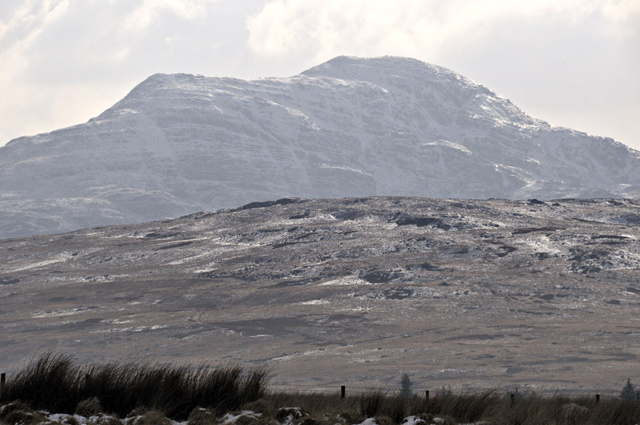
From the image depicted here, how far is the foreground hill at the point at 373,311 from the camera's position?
112875 millimetres

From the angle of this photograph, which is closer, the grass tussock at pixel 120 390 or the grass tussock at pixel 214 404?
the grass tussock at pixel 214 404

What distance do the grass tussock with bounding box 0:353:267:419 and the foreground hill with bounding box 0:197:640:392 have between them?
8393 centimetres

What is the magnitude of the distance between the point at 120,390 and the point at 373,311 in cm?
13405

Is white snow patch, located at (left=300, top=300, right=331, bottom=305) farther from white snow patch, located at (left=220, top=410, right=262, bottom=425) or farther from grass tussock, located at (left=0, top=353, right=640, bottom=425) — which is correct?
white snow patch, located at (left=220, top=410, right=262, bottom=425)

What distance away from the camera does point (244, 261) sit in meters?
194

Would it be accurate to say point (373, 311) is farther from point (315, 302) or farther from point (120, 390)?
point (120, 390)

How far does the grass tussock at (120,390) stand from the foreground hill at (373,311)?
83930mm

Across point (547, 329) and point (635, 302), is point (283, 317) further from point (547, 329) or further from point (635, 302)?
point (635, 302)

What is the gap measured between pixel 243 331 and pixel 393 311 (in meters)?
27.9

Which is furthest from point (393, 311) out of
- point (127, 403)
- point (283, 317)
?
point (127, 403)

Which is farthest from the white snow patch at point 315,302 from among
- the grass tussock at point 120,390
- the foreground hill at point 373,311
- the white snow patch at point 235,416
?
the white snow patch at point 235,416

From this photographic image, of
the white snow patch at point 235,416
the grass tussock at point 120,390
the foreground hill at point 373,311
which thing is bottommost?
the foreground hill at point 373,311

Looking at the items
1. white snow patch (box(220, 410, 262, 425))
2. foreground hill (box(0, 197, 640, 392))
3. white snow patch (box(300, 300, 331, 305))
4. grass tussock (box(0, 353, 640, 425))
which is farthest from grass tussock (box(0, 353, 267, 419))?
white snow patch (box(300, 300, 331, 305))

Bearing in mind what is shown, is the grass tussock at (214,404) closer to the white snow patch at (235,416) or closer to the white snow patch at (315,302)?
the white snow patch at (235,416)
